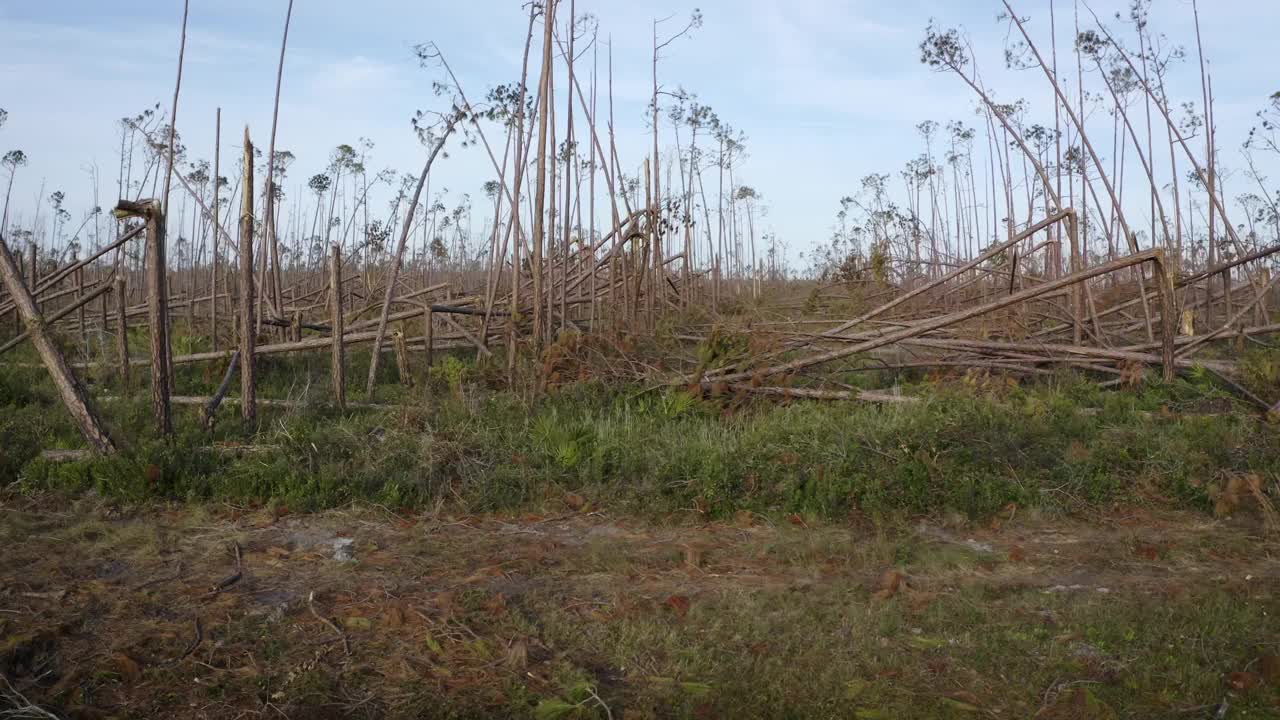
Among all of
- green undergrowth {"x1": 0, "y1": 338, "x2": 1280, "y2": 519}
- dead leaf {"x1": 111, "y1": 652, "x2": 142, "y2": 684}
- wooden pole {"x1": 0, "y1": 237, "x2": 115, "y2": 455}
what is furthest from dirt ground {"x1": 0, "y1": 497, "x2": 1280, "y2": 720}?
wooden pole {"x1": 0, "y1": 237, "x2": 115, "y2": 455}

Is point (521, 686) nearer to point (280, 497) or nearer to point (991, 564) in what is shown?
point (991, 564)

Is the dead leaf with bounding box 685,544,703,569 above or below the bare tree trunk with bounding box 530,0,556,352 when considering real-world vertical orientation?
below

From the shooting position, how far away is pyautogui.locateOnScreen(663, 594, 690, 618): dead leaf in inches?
139

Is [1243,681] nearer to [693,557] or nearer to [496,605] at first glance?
[693,557]

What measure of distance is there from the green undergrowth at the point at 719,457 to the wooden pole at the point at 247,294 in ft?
0.70

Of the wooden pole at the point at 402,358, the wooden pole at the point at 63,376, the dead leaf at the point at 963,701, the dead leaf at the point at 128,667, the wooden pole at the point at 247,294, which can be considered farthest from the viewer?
the wooden pole at the point at 402,358

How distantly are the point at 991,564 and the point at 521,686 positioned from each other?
229cm

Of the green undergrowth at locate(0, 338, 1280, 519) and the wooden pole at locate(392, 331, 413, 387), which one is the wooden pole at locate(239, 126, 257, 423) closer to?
the green undergrowth at locate(0, 338, 1280, 519)

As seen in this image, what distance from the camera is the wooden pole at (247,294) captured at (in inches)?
230

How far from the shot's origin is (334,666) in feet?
10.1

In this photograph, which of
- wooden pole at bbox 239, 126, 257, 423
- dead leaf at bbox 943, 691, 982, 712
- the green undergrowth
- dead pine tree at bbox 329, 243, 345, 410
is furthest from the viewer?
dead pine tree at bbox 329, 243, 345, 410

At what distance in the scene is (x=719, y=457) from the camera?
513 cm

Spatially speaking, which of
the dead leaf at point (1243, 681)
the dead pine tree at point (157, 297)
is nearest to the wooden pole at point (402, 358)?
the dead pine tree at point (157, 297)

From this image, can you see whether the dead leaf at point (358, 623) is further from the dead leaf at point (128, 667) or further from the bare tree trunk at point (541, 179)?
the bare tree trunk at point (541, 179)
